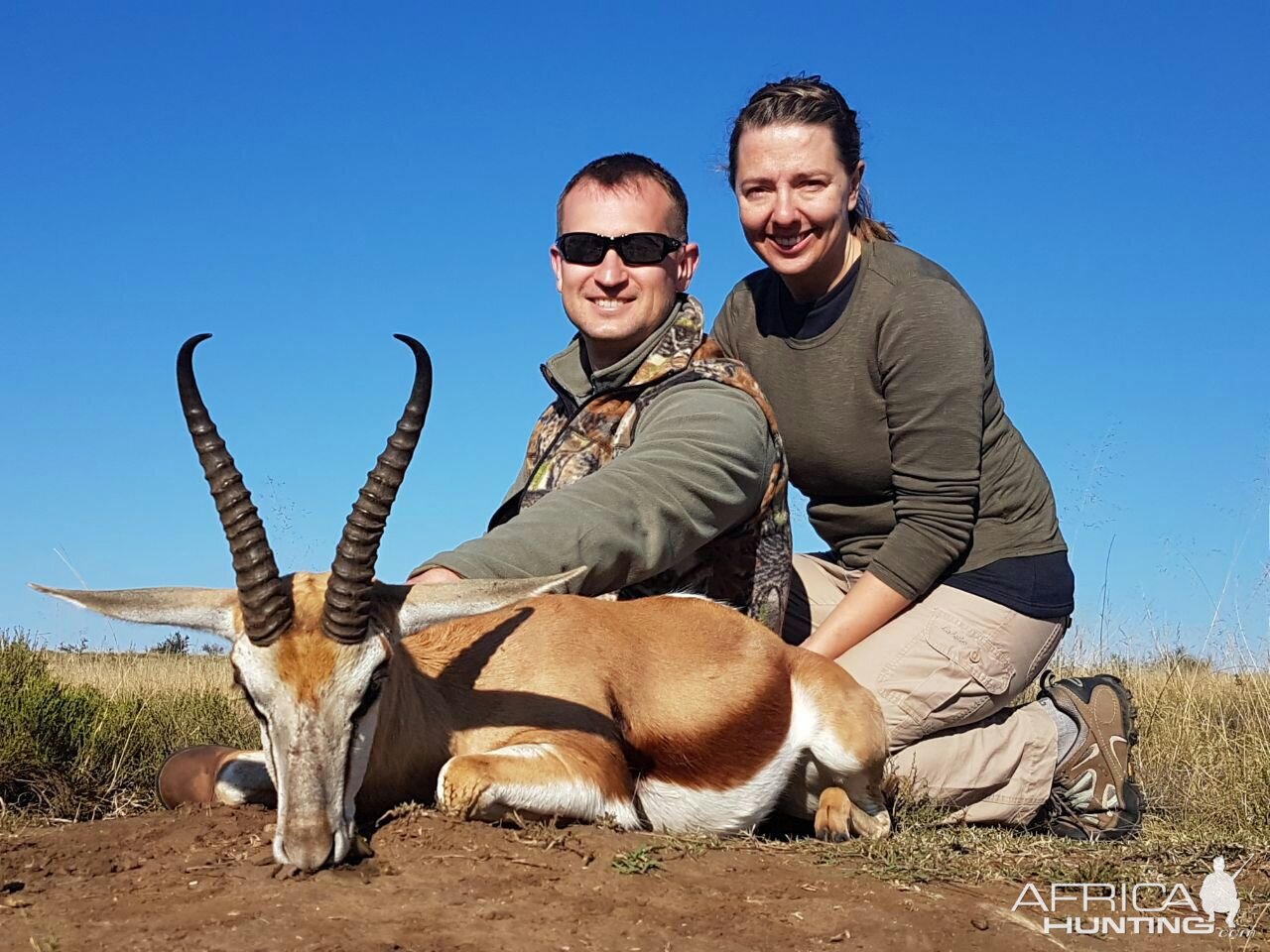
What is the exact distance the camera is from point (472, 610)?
462cm

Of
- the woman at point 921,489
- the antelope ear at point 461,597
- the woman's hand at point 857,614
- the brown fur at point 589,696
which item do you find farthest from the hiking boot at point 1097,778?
the antelope ear at point 461,597

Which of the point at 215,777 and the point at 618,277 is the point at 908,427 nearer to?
the point at 618,277

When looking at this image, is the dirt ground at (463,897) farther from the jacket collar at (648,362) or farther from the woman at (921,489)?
→ the jacket collar at (648,362)

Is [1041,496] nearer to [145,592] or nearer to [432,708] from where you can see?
[432,708]

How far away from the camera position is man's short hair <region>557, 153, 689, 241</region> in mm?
7074

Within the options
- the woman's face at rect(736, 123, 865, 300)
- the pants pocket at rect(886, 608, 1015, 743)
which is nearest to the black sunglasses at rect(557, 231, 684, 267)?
the woman's face at rect(736, 123, 865, 300)

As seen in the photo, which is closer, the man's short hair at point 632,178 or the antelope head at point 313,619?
the antelope head at point 313,619

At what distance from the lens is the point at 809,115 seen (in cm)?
718

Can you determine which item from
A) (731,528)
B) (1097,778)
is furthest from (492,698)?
(1097,778)

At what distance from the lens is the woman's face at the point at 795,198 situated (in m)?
7.17

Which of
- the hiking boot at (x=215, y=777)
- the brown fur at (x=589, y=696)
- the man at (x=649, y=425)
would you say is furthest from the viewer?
the man at (x=649, y=425)

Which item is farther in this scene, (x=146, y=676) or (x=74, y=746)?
(x=146, y=676)

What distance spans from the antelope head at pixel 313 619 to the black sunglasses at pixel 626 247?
2.52 meters

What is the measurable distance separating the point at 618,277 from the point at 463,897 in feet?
12.5
